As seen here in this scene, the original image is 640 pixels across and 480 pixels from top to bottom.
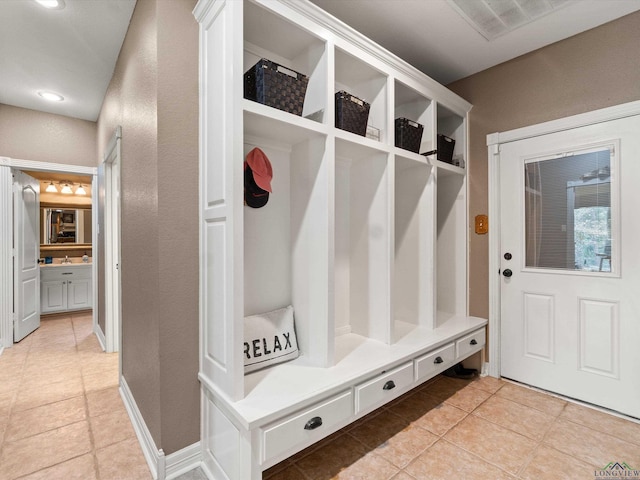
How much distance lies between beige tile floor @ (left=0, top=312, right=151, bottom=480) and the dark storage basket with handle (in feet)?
9.75

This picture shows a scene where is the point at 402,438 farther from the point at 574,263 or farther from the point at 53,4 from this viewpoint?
the point at 53,4

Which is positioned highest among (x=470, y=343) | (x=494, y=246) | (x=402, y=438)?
(x=494, y=246)

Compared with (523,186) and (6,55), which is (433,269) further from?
(6,55)

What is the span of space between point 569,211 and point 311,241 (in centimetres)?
205

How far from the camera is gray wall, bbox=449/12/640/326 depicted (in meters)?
2.21

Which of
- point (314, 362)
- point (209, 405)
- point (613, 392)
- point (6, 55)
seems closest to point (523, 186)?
point (613, 392)

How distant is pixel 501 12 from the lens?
2141 millimetres

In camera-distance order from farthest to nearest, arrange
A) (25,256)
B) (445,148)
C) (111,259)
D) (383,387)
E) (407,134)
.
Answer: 1. (25,256)
2. (111,259)
3. (445,148)
4. (407,134)
5. (383,387)

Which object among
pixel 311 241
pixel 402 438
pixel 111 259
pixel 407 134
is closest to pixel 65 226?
pixel 111 259

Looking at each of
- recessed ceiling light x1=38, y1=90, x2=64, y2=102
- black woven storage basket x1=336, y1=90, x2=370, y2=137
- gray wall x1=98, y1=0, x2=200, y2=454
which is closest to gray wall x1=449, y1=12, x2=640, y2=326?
black woven storage basket x1=336, y1=90, x2=370, y2=137

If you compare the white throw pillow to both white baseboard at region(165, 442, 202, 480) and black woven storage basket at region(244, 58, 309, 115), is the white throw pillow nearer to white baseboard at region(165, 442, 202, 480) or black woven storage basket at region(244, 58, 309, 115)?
white baseboard at region(165, 442, 202, 480)

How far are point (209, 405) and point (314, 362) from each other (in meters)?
0.59

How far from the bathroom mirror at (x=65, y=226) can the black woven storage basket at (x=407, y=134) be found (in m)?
5.81

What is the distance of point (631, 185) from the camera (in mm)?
2176
